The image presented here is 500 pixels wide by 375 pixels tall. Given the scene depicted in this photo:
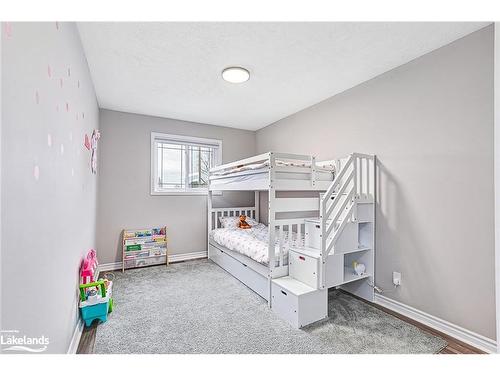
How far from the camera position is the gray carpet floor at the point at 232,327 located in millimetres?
1696

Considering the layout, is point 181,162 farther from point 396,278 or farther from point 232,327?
point 396,278

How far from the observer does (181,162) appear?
407cm

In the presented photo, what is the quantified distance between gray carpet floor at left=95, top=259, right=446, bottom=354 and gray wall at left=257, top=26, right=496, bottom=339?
0.39 metres

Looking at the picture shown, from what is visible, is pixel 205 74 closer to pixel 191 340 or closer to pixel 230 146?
pixel 230 146

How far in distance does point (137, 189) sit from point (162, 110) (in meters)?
1.24

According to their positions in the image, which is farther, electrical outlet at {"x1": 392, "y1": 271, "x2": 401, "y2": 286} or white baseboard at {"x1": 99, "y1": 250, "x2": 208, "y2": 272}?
white baseboard at {"x1": 99, "y1": 250, "x2": 208, "y2": 272}

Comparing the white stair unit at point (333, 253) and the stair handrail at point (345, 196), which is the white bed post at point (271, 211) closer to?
the white stair unit at point (333, 253)

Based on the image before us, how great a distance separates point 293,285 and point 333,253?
1.50ft

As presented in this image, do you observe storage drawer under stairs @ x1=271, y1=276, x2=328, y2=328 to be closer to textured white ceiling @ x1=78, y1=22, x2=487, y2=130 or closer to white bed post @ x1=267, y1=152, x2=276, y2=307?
white bed post @ x1=267, y1=152, x2=276, y2=307

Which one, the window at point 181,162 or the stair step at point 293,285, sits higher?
the window at point 181,162

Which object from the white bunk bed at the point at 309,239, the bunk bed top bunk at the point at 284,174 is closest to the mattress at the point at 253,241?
the white bunk bed at the point at 309,239

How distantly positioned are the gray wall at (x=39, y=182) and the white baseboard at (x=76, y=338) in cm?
7

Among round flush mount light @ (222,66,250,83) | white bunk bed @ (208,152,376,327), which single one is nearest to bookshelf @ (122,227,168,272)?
white bunk bed @ (208,152,376,327)

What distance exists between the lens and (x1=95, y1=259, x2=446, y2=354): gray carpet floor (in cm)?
170
